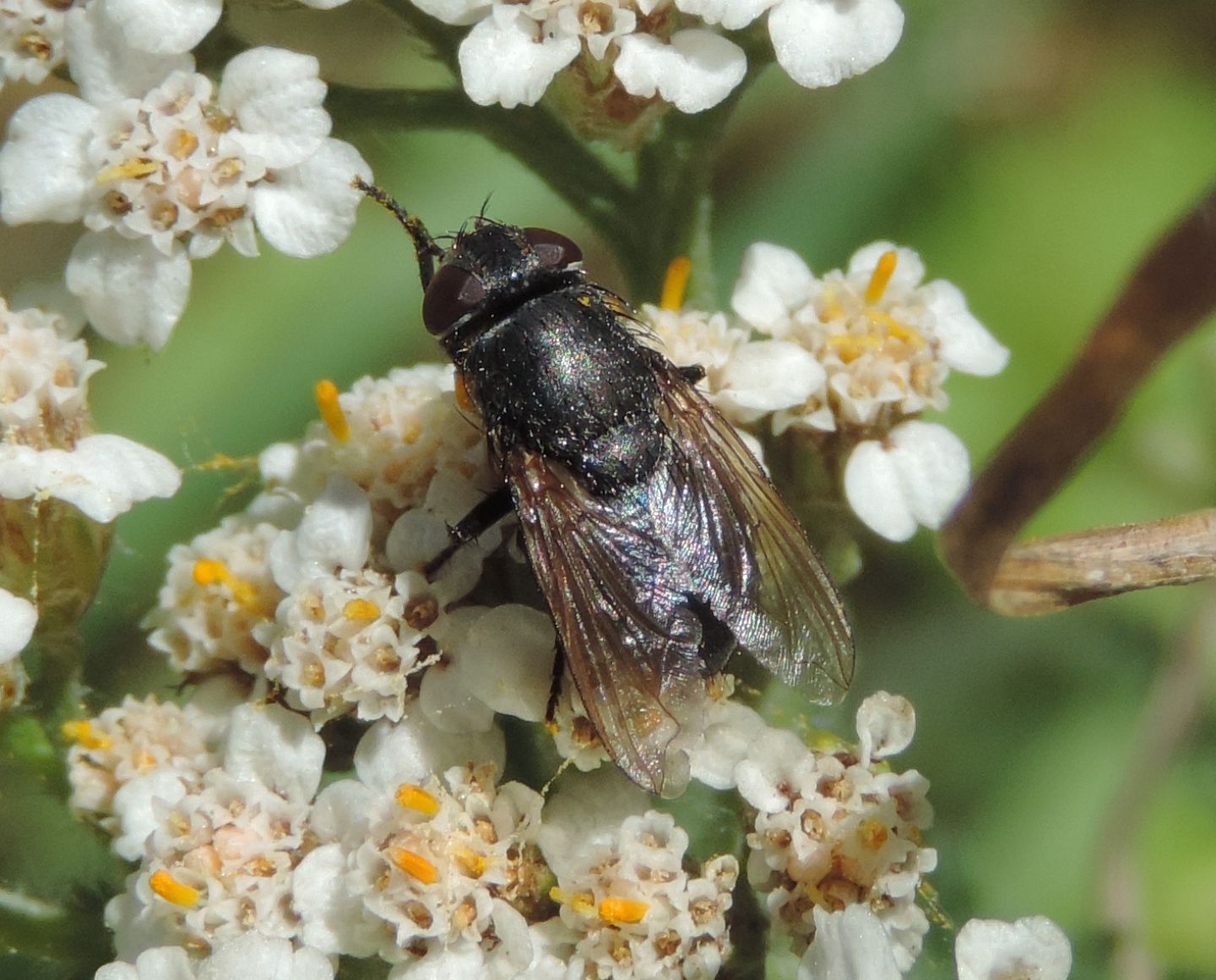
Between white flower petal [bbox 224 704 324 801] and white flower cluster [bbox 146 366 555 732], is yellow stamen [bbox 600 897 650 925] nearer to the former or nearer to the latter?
white flower cluster [bbox 146 366 555 732]

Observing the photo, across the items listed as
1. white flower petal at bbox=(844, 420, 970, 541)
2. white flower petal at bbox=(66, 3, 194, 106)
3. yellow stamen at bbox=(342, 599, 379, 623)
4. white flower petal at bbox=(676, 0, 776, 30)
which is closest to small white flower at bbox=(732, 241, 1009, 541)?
white flower petal at bbox=(844, 420, 970, 541)

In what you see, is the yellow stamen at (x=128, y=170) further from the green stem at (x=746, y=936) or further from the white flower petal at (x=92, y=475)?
the green stem at (x=746, y=936)

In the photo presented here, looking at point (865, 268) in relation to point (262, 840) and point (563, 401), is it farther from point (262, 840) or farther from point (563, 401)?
point (262, 840)

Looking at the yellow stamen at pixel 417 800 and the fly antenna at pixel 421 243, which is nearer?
the yellow stamen at pixel 417 800

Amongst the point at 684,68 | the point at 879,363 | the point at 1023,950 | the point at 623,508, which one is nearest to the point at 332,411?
the point at 623,508

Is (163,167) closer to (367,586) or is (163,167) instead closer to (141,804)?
(367,586)

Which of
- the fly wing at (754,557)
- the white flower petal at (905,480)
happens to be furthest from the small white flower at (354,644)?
the white flower petal at (905,480)
